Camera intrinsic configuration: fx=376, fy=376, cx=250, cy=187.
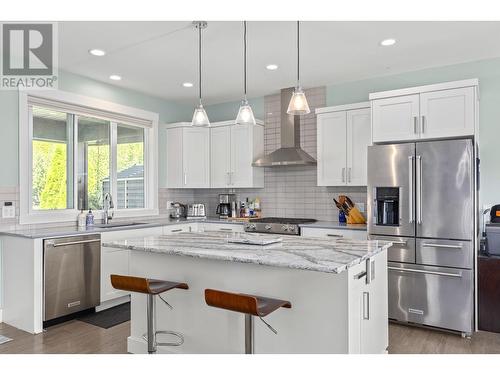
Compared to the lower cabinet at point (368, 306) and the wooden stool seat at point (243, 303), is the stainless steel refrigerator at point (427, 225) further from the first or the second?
the wooden stool seat at point (243, 303)

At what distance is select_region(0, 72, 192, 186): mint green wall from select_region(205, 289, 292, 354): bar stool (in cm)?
286

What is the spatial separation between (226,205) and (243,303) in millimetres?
3680

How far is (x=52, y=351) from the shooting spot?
10.0ft

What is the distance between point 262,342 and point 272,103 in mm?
3649

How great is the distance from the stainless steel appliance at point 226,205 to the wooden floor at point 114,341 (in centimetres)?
235

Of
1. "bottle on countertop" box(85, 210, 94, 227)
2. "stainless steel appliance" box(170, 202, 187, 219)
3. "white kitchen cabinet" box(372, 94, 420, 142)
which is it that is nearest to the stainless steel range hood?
"white kitchen cabinet" box(372, 94, 420, 142)

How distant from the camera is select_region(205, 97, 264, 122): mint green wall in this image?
5.47 metres

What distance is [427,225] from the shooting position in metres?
3.48

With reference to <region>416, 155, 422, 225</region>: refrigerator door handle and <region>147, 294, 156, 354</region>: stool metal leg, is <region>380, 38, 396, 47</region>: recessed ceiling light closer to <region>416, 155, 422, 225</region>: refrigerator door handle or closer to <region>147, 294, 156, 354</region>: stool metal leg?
<region>416, 155, 422, 225</region>: refrigerator door handle

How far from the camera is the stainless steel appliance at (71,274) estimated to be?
3.53 m
